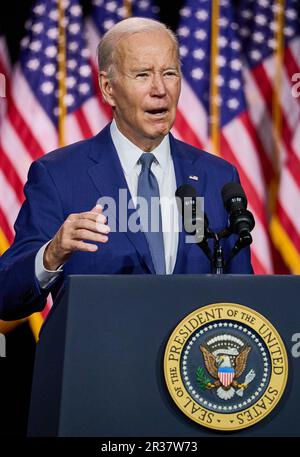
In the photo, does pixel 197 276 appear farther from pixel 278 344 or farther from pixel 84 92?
pixel 84 92

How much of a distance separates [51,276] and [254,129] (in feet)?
7.33

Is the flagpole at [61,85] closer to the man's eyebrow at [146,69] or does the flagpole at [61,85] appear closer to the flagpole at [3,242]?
the flagpole at [3,242]

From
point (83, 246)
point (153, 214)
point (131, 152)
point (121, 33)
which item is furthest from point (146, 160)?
point (83, 246)

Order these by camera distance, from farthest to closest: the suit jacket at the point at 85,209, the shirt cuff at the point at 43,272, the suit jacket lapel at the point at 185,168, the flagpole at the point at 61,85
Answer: the flagpole at the point at 61,85 → the suit jacket lapel at the point at 185,168 → the suit jacket at the point at 85,209 → the shirt cuff at the point at 43,272

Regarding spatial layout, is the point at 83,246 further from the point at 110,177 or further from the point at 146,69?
the point at 146,69

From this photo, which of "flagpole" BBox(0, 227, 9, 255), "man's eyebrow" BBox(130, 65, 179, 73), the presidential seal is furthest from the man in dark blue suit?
"flagpole" BBox(0, 227, 9, 255)

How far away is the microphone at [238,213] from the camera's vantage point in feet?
6.74

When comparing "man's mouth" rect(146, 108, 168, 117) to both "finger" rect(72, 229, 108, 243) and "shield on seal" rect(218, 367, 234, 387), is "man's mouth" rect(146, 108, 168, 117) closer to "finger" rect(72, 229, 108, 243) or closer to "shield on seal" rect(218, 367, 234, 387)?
"finger" rect(72, 229, 108, 243)

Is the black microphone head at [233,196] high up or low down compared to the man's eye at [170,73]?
down

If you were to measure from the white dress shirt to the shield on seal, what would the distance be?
686mm

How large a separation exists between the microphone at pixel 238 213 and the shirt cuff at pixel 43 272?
0.43 meters

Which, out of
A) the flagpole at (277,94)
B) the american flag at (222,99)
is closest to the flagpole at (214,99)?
the american flag at (222,99)

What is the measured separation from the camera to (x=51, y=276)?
2248 millimetres

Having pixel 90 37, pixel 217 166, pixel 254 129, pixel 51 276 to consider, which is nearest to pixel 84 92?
pixel 90 37
